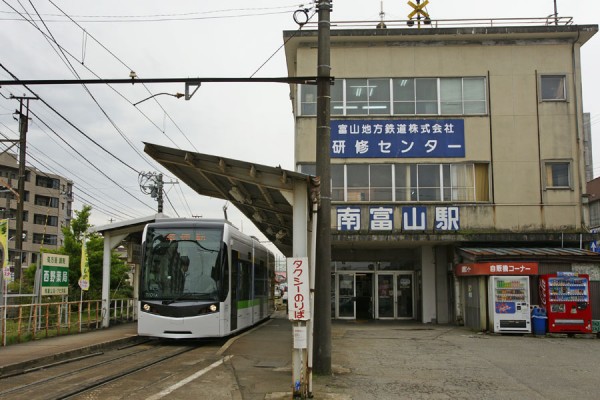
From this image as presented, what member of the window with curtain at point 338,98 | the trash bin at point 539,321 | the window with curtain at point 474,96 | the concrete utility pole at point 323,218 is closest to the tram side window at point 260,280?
the window with curtain at point 338,98

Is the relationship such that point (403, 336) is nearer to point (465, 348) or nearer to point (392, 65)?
point (465, 348)

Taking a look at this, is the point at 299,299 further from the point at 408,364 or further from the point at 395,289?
the point at 395,289

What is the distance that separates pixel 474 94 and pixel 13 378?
1993 cm

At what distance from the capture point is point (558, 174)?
2411 cm

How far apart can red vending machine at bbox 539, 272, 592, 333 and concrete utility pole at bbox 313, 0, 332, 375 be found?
11.5m

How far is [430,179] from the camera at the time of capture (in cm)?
2409

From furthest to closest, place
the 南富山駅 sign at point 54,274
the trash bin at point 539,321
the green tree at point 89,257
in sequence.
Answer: the green tree at point 89,257
the trash bin at point 539,321
the 南富山駅 sign at point 54,274

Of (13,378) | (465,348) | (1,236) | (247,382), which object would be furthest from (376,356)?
(1,236)

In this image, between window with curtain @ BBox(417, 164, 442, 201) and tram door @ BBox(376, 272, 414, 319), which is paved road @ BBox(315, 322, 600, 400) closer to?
window with curtain @ BBox(417, 164, 442, 201)

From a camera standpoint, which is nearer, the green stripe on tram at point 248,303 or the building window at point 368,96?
the green stripe on tram at point 248,303

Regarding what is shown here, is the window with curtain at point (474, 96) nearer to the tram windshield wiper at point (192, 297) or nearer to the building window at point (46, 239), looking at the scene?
the tram windshield wiper at point (192, 297)

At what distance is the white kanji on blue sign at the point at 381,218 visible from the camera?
23.5m

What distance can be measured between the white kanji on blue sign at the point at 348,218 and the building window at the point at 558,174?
7.81 m

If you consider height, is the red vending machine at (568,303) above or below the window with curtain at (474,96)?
below
